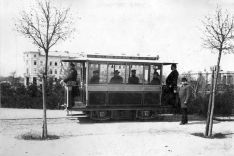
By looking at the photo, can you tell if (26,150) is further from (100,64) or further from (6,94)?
(6,94)

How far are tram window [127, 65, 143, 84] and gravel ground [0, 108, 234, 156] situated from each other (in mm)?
1702

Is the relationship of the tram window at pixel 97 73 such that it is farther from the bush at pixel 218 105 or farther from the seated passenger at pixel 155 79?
the bush at pixel 218 105

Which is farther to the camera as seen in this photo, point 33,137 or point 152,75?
point 152,75

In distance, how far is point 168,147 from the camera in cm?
970

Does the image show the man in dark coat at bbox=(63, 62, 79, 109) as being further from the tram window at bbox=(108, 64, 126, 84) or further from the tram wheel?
the tram window at bbox=(108, 64, 126, 84)

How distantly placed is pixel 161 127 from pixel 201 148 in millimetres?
3426

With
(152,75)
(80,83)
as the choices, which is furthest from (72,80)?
(152,75)

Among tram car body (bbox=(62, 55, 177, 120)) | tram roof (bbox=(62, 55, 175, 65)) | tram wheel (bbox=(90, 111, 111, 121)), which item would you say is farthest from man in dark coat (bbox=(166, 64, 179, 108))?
tram wheel (bbox=(90, 111, 111, 121))

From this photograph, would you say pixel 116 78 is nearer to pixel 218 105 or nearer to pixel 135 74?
pixel 135 74

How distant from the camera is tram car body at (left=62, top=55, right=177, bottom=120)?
1421 cm

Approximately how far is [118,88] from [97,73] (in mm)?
1029

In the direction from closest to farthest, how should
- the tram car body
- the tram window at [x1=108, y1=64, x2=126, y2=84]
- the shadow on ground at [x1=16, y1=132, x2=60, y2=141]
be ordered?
the shadow on ground at [x1=16, y1=132, x2=60, y2=141] < the tram car body < the tram window at [x1=108, y1=64, x2=126, y2=84]

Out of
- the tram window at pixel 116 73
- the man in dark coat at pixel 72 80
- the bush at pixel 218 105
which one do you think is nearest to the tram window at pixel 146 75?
the tram window at pixel 116 73

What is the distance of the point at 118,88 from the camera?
14.5 meters
